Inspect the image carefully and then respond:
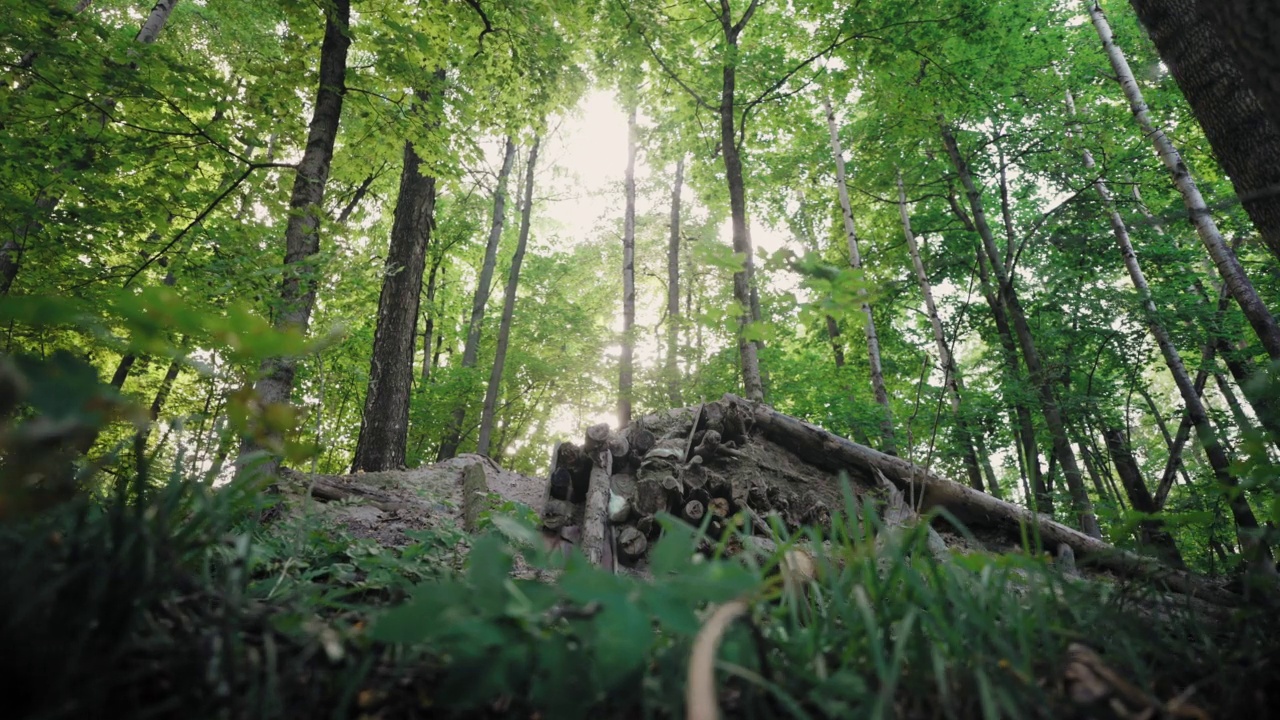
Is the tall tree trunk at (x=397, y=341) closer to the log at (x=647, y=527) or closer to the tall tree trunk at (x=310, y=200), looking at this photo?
the tall tree trunk at (x=310, y=200)

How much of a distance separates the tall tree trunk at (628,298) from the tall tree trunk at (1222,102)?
32.8 feet

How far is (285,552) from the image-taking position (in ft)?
6.73

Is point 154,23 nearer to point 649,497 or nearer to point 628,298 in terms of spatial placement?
point 649,497

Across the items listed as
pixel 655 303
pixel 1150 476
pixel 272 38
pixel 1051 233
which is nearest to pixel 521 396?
pixel 655 303

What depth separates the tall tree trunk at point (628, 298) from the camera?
529 inches

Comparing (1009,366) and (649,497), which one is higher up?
(1009,366)

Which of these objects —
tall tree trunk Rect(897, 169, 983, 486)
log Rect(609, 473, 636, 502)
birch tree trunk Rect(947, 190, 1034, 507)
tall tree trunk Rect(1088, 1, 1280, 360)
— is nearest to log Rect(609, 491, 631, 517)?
log Rect(609, 473, 636, 502)

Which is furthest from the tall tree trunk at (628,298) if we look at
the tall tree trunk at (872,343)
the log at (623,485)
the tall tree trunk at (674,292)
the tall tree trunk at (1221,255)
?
the tall tree trunk at (1221,255)

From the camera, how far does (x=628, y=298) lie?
15.1 meters

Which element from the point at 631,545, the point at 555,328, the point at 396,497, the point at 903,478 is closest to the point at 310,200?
the point at 396,497

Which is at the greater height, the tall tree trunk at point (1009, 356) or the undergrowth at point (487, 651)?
the tall tree trunk at point (1009, 356)

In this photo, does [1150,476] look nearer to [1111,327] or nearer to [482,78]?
[1111,327]

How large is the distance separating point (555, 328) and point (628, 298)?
2.59 metres

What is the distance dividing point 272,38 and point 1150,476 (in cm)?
2754
